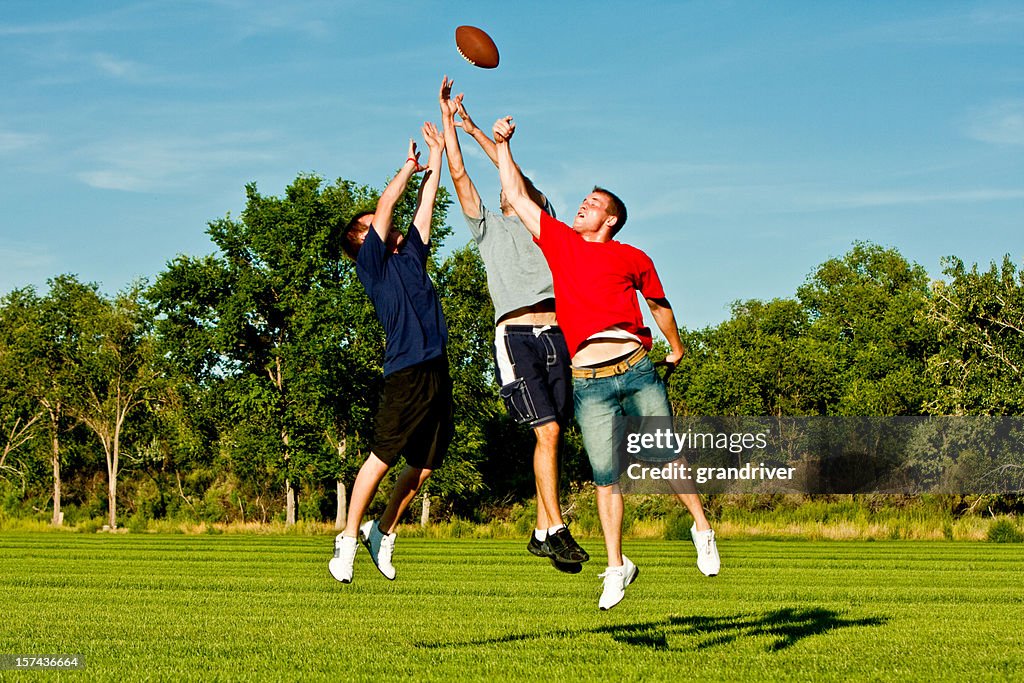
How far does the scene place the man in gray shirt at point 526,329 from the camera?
31.0ft

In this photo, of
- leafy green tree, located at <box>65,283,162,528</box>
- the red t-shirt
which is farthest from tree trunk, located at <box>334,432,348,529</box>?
the red t-shirt

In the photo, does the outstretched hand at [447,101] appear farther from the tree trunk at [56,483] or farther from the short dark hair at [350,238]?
the tree trunk at [56,483]

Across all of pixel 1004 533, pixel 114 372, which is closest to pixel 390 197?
pixel 1004 533

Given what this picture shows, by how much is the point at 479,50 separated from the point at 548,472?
3492mm

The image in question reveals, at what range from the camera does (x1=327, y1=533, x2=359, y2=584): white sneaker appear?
374 inches

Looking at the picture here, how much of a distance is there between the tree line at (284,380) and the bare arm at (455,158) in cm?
2822

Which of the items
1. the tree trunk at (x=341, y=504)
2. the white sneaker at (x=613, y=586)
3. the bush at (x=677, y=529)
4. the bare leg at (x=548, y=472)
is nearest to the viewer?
the white sneaker at (x=613, y=586)

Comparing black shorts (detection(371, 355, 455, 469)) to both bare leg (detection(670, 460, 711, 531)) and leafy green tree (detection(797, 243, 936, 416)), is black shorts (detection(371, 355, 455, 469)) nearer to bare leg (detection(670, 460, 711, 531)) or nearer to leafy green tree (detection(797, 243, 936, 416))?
bare leg (detection(670, 460, 711, 531))

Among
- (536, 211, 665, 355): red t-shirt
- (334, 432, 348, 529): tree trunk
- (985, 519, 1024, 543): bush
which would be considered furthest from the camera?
(334, 432, 348, 529): tree trunk

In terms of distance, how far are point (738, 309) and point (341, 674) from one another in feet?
260

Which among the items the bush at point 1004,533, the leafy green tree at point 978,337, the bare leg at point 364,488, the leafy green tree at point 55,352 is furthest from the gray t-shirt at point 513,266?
the leafy green tree at point 55,352

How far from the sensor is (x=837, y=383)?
228ft

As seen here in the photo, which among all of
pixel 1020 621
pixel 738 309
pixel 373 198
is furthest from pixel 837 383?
pixel 1020 621

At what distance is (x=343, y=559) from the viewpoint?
31.2 ft
